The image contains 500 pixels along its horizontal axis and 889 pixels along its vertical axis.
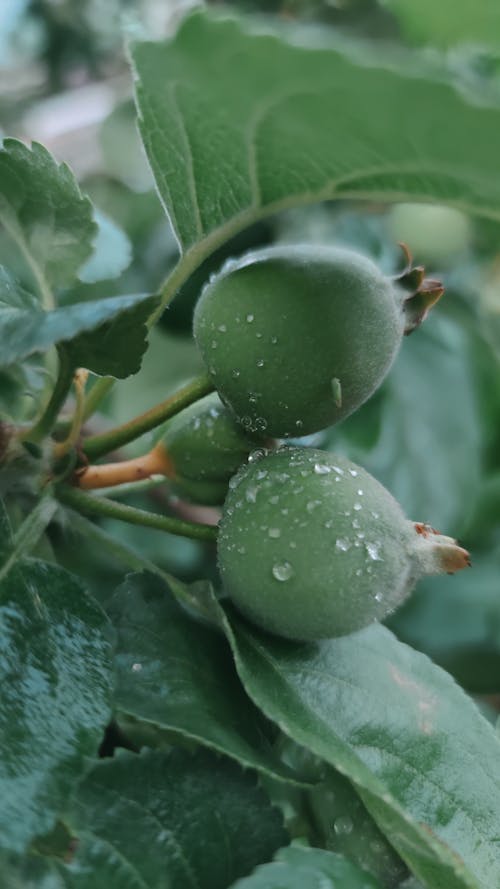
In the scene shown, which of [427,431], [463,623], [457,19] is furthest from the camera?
[463,623]

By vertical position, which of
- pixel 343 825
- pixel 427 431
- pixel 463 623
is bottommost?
pixel 463 623

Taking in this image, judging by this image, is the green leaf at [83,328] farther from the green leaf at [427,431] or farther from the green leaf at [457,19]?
the green leaf at [427,431]

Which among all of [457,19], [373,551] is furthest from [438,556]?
[457,19]

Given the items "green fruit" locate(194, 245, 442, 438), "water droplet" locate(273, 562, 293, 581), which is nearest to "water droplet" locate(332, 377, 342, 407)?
"green fruit" locate(194, 245, 442, 438)

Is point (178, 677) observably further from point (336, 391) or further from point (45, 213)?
point (45, 213)

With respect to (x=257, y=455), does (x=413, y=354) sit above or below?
below

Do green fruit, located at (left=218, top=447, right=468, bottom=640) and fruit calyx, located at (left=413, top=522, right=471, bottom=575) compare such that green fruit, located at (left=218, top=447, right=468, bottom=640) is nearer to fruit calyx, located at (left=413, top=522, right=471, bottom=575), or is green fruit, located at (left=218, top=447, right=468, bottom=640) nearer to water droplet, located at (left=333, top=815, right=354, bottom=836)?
fruit calyx, located at (left=413, top=522, right=471, bottom=575)

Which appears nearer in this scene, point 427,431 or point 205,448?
point 205,448

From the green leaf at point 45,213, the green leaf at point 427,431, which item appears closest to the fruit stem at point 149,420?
the green leaf at point 45,213
